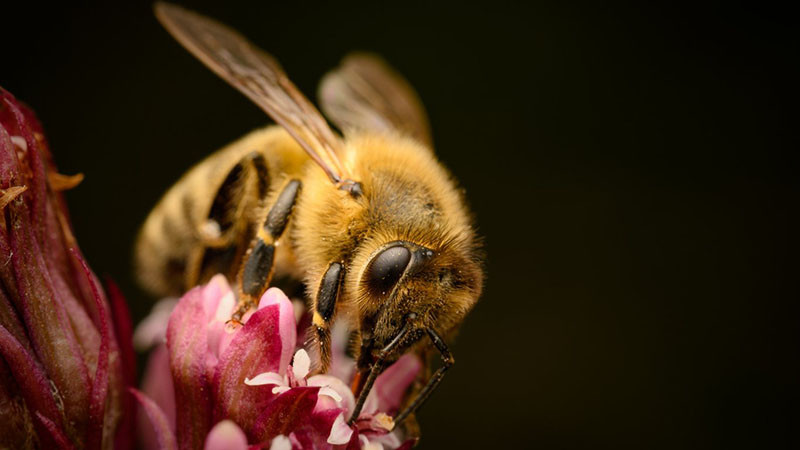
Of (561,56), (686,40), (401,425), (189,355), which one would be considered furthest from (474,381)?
(189,355)

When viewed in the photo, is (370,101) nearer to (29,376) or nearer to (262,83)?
(262,83)

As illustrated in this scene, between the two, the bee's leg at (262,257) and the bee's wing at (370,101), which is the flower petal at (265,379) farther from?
the bee's wing at (370,101)

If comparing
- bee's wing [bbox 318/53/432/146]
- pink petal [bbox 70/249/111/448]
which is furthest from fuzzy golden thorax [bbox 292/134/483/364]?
bee's wing [bbox 318/53/432/146]

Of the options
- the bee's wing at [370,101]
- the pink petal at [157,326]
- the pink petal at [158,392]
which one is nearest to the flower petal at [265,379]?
the pink petal at [158,392]

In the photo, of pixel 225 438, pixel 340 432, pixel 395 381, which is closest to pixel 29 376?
pixel 225 438

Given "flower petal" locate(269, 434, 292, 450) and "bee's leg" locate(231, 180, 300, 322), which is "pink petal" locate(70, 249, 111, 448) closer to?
"bee's leg" locate(231, 180, 300, 322)

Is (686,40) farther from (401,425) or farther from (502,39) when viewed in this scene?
(401,425)
